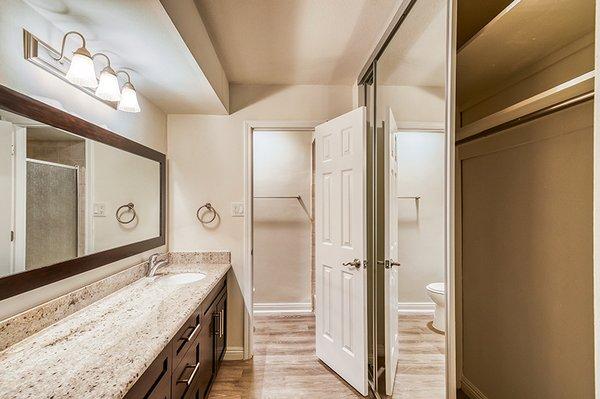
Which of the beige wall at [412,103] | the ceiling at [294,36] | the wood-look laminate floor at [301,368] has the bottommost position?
the wood-look laminate floor at [301,368]

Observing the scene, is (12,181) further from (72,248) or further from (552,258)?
(552,258)

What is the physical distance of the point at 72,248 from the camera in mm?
1422

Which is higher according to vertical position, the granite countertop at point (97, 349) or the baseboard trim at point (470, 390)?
the granite countertop at point (97, 349)

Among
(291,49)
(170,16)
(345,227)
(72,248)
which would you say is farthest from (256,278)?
(170,16)

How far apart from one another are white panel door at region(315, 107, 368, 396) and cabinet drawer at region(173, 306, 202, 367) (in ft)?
3.44

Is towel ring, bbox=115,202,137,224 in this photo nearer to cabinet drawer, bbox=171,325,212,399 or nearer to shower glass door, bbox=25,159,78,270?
shower glass door, bbox=25,159,78,270

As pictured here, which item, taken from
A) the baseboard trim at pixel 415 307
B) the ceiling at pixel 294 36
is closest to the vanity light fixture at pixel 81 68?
the ceiling at pixel 294 36

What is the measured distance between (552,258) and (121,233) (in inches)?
84.4

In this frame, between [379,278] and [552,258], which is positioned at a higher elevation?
[552,258]

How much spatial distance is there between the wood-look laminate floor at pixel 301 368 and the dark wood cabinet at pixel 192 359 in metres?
0.25

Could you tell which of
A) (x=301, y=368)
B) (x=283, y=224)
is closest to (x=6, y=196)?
(x=301, y=368)

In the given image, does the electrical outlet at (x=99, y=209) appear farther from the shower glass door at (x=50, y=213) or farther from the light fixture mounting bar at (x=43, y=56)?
the light fixture mounting bar at (x=43, y=56)

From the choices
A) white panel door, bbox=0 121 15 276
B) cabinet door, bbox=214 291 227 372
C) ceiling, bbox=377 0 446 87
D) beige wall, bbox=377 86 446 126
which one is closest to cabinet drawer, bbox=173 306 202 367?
cabinet door, bbox=214 291 227 372

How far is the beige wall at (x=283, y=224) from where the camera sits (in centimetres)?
355
